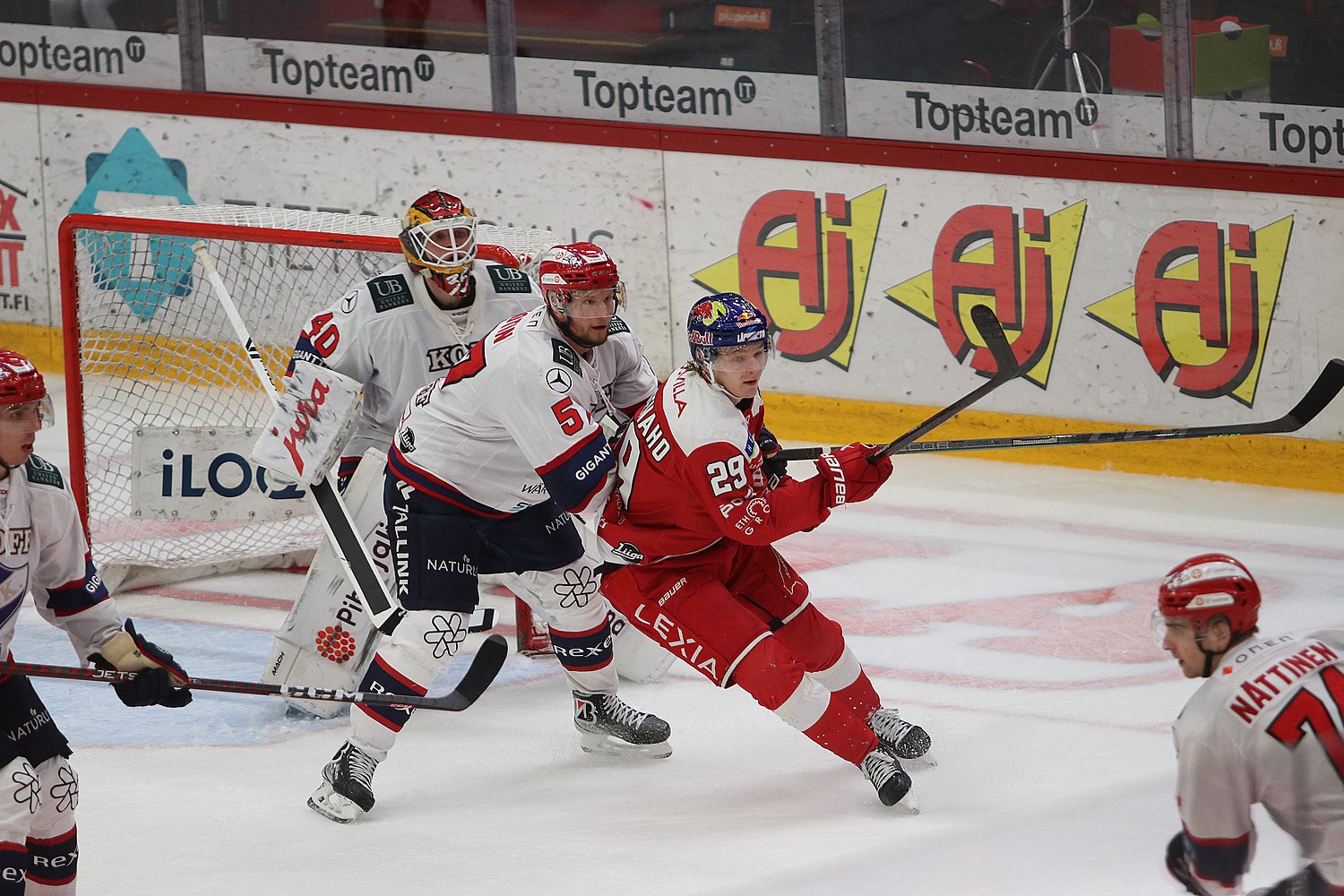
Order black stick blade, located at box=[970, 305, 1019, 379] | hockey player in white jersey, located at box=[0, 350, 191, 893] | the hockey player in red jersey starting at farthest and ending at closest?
1. black stick blade, located at box=[970, 305, 1019, 379]
2. the hockey player in red jersey
3. hockey player in white jersey, located at box=[0, 350, 191, 893]

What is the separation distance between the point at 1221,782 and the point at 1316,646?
0.63ft

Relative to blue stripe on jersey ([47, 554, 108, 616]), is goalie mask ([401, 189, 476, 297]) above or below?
above

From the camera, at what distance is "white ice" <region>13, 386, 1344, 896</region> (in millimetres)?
3086

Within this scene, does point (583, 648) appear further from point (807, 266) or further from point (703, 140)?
point (703, 140)

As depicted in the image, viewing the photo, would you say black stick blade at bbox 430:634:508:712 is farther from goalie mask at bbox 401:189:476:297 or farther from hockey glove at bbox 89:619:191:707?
goalie mask at bbox 401:189:476:297

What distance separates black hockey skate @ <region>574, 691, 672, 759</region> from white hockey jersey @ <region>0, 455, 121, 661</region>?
1.27m

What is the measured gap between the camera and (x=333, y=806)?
134 inches

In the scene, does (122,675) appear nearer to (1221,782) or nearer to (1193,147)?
(1221,782)

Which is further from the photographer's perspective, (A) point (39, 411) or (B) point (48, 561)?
(B) point (48, 561)

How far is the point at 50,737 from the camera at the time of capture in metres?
2.60

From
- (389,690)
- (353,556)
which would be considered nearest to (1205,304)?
(353,556)

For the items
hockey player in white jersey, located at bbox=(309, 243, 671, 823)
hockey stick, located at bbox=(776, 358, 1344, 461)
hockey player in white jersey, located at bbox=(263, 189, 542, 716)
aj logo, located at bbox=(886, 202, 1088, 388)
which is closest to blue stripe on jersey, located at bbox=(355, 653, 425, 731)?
hockey player in white jersey, located at bbox=(309, 243, 671, 823)

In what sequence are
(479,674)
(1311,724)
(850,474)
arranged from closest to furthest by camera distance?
(1311,724) < (479,674) < (850,474)

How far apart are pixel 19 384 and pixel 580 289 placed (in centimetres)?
116
